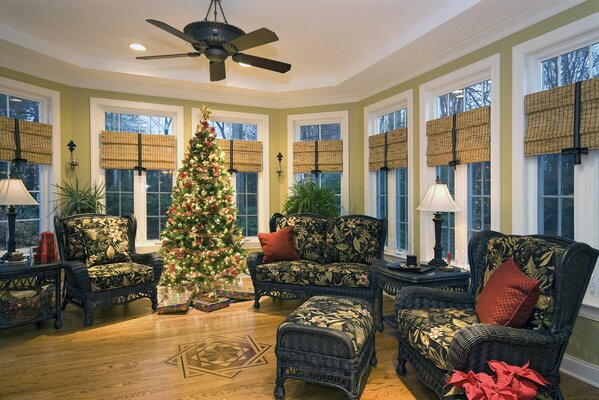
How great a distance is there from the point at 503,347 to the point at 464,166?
7.32 ft

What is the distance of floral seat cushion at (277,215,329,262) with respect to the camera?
445cm

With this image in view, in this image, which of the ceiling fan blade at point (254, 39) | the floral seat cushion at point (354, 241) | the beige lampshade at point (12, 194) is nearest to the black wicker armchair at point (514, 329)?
the floral seat cushion at point (354, 241)

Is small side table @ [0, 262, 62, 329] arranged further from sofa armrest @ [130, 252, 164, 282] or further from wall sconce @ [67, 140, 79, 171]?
wall sconce @ [67, 140, 79, 171]

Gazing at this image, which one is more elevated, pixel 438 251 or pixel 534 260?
pixel 534 260

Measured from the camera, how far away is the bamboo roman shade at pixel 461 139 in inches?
136

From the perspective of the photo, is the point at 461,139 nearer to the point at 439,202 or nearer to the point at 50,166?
the point at 439,202

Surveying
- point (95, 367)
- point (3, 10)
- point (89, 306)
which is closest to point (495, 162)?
point (95, 367)

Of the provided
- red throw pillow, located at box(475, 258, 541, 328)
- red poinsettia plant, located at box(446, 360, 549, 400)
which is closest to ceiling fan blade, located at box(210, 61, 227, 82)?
red throw pillow, located at box(475, 258, 541, 328)

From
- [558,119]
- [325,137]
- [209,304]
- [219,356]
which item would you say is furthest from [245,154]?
[558,119]

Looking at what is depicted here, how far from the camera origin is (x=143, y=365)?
2830 millimetres

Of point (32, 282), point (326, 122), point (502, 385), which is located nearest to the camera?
point (502, 385)

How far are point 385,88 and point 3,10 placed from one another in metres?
4.23

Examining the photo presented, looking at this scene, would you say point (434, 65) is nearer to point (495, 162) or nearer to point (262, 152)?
point (495, 162)

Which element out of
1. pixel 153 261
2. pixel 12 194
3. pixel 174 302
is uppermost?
pixel 12 194
